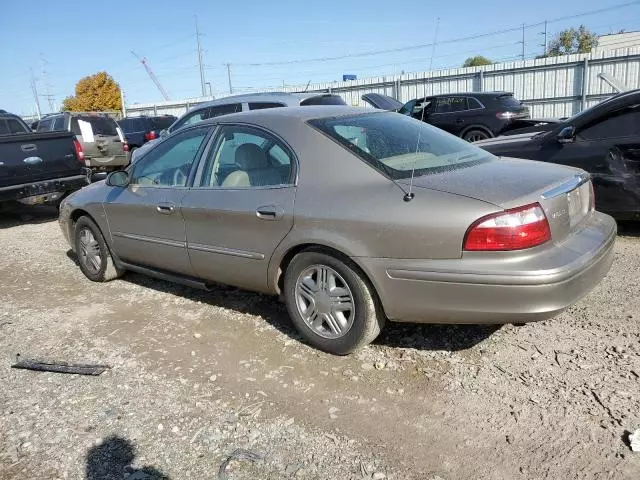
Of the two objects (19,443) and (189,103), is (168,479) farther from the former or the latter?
(189,103)

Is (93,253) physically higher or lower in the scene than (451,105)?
lower

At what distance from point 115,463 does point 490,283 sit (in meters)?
2.06

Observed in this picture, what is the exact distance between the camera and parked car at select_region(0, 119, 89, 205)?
7.89 m

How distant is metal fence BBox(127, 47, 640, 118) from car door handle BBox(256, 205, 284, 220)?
14.1 m

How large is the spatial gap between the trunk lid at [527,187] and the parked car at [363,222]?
0.01 m

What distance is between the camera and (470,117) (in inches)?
531

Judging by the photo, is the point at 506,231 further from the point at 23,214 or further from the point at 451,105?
the point at 451,105

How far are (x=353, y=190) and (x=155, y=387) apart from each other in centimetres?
169

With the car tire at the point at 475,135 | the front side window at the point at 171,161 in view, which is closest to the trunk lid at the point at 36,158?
the front side window at the point at 171,161

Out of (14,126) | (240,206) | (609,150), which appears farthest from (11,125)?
(609,150)

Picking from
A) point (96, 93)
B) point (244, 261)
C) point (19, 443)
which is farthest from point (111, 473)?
point (96, 93)

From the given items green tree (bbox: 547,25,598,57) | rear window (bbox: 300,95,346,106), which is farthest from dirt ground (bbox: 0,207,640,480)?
green tree (bbox: 547,25,598,57)

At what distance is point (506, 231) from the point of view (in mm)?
2805

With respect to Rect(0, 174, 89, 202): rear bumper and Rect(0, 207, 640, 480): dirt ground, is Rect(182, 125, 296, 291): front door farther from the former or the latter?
Rect(0, 174, 89, 202): rear bumper
